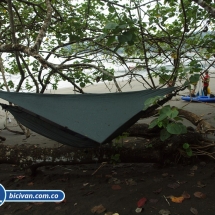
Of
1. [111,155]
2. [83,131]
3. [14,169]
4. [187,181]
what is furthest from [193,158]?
[14,169]

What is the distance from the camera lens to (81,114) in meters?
2.09

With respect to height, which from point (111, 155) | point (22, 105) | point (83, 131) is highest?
point (22, 105)

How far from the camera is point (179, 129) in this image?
5.49 feet

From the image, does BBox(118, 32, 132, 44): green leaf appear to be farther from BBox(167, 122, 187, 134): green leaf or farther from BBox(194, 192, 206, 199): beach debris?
BBox(194, 192, 206, 199): beach debris

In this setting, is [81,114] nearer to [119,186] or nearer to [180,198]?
[119,186]

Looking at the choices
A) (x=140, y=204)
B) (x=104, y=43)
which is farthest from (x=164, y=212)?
(x=104, y=43)

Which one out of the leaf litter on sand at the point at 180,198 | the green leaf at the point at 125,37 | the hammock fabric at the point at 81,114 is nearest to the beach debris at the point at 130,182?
the leaf litter on sand at the point at 180,198

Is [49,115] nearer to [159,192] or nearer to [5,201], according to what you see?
[5,201]

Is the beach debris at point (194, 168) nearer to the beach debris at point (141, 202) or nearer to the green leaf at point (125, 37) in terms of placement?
the beach debris at point (141, 202)

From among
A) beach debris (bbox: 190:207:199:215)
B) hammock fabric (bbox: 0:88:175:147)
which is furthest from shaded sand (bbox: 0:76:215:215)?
hammock fabric (bbox: 0:88:175:147)

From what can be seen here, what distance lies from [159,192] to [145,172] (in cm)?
46

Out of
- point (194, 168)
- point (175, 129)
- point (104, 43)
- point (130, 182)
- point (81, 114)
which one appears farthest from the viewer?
point (104, 43)

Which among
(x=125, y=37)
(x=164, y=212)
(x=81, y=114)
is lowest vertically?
(x=164, y=212)

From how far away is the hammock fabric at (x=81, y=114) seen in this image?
6.40ft
